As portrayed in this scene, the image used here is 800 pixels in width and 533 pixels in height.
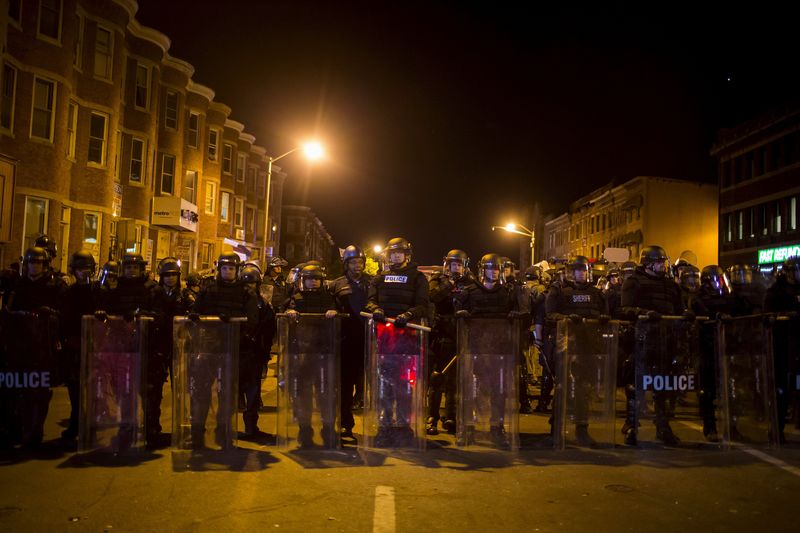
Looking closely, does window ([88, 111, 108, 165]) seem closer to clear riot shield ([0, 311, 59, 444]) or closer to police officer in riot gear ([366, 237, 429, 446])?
clear riot shield ([0, 311, 59, 444])

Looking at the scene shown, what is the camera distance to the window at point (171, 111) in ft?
101

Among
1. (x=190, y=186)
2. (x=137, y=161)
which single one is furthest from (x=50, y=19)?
(x=190, y=186)

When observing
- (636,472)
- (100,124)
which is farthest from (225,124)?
(636,472)

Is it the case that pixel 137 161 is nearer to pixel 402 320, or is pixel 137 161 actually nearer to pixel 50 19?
Result: pixel 50 19

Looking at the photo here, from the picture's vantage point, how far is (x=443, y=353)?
9.36 metres

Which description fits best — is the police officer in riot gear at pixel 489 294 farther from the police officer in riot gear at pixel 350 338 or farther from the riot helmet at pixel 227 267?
the riot helmet at pixel 227 267

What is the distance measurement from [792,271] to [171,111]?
1061 inches

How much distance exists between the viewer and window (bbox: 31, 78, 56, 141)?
784 inches

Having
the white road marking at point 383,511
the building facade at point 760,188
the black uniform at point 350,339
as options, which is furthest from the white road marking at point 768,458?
the building facade at point 760,188

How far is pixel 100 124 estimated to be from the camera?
23.9 m

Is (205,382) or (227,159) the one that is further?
(227,159)

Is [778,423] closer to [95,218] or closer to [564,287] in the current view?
[564,287]

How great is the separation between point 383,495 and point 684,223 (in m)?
51.1

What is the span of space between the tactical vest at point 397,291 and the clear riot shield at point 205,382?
5.57 feet
